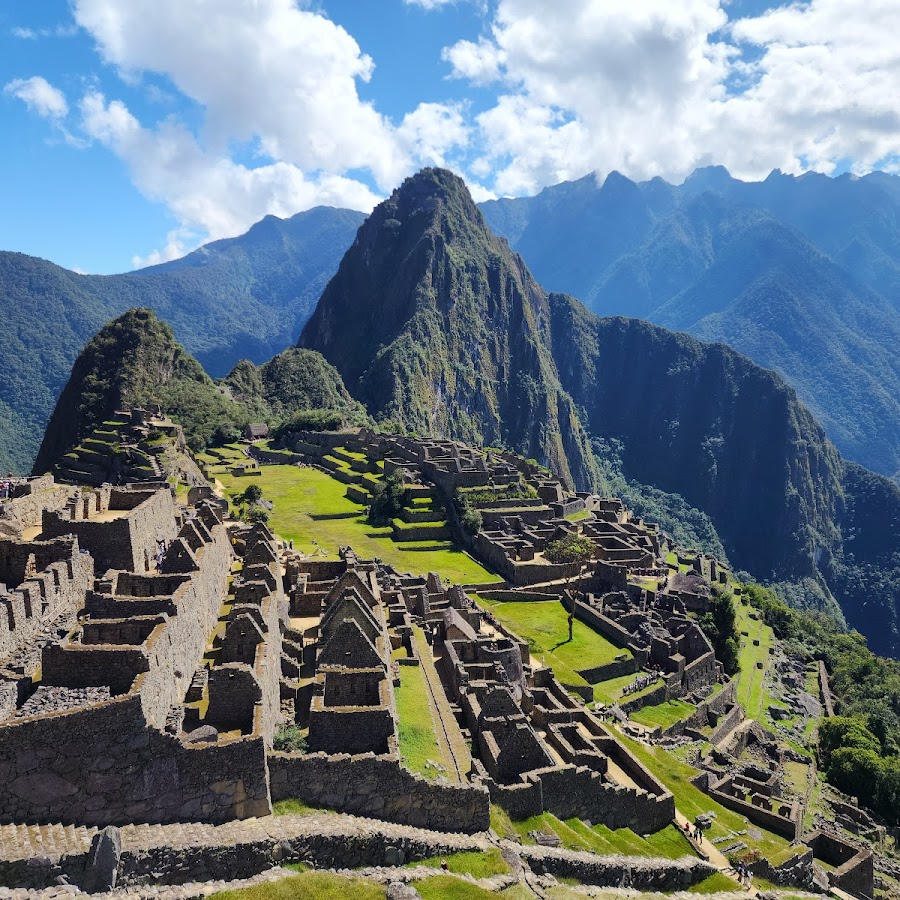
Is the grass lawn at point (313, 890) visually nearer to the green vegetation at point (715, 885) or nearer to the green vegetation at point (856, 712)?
the green vegetation at point (715, 885)

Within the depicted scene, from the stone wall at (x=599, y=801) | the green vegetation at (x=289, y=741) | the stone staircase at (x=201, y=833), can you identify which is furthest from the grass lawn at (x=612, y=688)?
the green vegetation at (x=289, y=741)

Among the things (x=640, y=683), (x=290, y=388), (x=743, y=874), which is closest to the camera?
(x=743, y=874)

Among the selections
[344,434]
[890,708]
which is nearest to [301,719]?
[890,708]

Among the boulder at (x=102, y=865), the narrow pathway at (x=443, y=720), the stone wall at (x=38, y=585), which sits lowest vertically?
the boulder at (x=102, y=865)

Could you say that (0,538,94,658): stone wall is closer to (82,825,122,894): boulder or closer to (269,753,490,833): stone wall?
(82,825,122,894): boulder

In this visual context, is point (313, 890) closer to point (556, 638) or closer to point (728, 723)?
point (556, 638)

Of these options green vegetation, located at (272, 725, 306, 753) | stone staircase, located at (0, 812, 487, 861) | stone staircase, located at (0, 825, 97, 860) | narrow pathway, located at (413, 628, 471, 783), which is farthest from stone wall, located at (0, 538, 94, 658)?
narrow pathway, located at (413, 628, 471, 783)

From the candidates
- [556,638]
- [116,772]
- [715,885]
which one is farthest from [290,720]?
[556,638]
